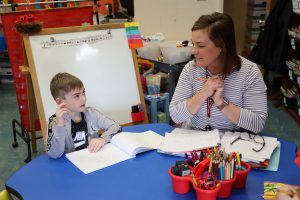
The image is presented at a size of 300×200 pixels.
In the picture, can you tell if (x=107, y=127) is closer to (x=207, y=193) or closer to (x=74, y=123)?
(x=74, y=123)

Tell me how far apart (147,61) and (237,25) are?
3397 millimetres

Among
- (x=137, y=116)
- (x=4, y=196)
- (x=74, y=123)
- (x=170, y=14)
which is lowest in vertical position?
(x=137, y=116)

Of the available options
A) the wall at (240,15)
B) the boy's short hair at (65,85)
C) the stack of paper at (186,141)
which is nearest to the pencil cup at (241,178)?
the stack of paper at (186,141)

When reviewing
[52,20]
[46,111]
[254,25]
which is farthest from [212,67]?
[254,25]

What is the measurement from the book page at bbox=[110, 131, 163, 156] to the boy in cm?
7

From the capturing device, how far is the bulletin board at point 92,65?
2256 millimetres

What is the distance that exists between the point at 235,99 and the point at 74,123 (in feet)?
2.66

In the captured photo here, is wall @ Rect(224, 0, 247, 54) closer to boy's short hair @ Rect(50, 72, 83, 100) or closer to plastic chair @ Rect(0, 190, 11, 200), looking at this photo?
boy's short hair @ Rect(50, 72, 83, 100)

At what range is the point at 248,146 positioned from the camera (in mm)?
1432

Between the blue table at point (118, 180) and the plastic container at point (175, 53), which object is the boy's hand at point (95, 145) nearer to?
the blue table at point (118, 180)

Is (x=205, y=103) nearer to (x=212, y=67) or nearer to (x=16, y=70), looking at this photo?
(x=212, y=67)

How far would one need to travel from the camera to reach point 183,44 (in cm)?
295

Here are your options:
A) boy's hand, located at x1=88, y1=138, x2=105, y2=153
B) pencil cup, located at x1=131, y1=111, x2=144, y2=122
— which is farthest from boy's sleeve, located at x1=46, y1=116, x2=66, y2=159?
pencil cup, located at x1=131, y1=111, x2=144, y2=122

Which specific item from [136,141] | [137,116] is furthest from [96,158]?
[137,116]
